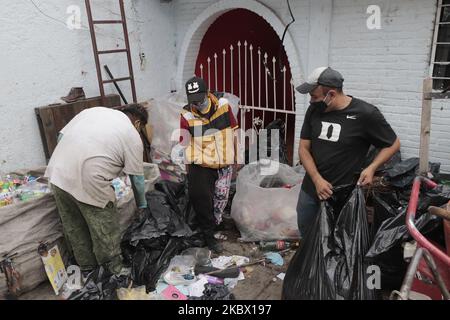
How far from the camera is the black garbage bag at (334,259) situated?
2.10 metres

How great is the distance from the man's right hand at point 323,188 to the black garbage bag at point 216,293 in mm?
1098

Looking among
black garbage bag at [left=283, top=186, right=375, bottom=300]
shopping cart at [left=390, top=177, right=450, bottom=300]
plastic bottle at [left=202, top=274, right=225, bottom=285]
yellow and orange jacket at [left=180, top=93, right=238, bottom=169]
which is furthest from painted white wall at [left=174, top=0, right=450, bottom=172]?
plastic bottle at [left=202, top=274, right=225, bottom=285]

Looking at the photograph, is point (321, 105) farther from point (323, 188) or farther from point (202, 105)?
point (202, 105)

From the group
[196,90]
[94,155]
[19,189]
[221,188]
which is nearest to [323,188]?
[221,188]

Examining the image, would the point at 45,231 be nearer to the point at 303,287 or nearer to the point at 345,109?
the point at 303,287

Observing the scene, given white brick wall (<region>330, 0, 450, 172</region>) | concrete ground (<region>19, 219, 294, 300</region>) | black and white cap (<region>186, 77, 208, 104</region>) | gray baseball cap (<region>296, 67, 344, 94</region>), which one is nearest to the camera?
gray baseball cap (<region>296, 67, 344, 94</region>)

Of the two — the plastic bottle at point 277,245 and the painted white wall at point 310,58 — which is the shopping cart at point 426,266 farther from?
the painted white wall at point 310,58

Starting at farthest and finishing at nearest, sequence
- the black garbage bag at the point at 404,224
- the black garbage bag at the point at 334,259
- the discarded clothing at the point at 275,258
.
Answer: the discarded clothing at the point at 275,258, the black garbage bag at the point at 404,224, the black garbage bag at the point at 334,259

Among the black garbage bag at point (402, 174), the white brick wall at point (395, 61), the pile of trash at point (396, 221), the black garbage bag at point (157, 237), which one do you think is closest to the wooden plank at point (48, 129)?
the black garbage bag at point (157, 237)

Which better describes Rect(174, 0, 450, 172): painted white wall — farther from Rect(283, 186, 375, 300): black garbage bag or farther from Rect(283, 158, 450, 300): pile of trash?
Rect(283, 186, 375, 300): black garbage bag

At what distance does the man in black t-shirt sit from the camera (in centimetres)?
244

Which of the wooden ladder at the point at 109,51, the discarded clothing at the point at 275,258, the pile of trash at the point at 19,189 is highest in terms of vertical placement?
the wooden ladder at the point at 109,51
